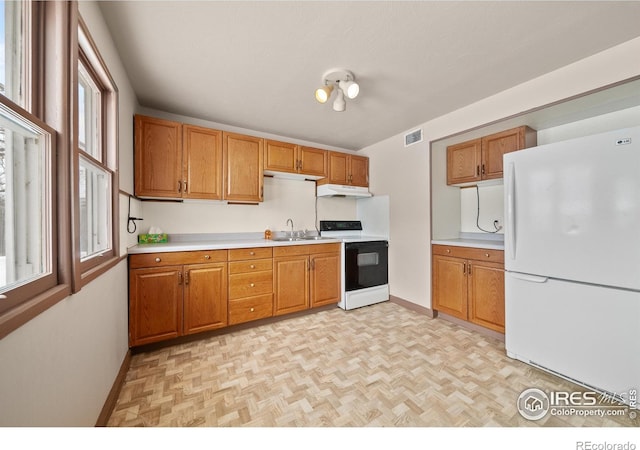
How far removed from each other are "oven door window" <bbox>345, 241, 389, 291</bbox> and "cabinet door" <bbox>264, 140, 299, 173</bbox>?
126 cm

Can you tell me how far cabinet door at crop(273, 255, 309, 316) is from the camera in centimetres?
282

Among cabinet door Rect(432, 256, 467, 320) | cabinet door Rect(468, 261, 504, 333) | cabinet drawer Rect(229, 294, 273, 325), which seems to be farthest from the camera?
cabinet door Rect(432, 256, 467, 320)

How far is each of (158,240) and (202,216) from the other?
1.72 feet

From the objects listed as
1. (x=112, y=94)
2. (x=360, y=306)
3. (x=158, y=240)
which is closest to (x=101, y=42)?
(x=112, y=94)

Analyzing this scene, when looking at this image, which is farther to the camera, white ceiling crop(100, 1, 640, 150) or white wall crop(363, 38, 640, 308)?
white wall crop(363, 38, 640, 308)

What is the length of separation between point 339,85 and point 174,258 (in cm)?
210

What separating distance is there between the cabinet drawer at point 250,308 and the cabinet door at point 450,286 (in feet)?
6.36

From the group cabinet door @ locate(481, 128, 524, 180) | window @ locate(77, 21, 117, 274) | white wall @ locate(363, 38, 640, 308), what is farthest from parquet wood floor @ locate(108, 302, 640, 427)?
cabinet door @ locate(481, 128, 524, 180)

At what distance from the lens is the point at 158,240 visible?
2662 millimetres

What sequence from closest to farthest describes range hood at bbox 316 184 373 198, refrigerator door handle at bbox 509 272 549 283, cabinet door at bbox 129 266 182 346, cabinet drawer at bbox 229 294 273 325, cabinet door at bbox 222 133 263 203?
refrigerator door handle at bbox 509 272 549 283 < cabinet door at bbox 129 266 182 346 < cabinet drawer at bbox 229 294 273 325 < cabinet door at bbox 222 133 263 203 < range hood at bbox 316 184 373 198

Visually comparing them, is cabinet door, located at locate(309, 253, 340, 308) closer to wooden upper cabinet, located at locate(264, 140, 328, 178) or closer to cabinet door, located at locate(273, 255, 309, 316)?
cabinet door, located at locate(273, 255, 309, 316)

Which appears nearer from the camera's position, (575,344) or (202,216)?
(575,344)

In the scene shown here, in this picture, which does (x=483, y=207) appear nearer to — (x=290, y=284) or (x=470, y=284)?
(x=470, y=284)
